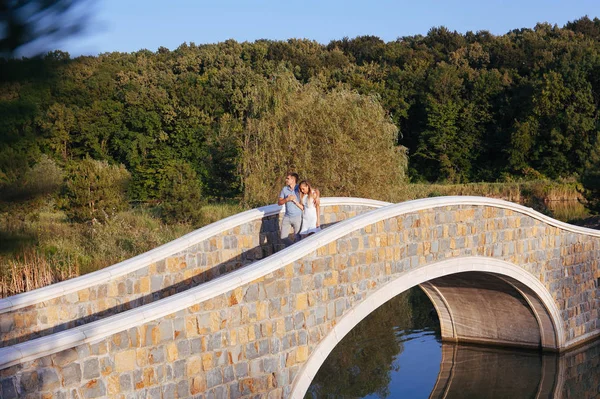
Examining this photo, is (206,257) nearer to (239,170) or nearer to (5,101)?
(5,101)

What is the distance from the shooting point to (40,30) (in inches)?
92.1

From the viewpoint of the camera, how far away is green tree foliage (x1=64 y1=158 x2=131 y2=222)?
1482 cm

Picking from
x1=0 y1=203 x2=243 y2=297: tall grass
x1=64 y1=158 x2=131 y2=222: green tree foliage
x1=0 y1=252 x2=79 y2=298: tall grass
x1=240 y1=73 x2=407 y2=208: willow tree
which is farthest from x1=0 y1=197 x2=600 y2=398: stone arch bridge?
x1=64 y1=158 x2=131 y2=222: green tree foliage

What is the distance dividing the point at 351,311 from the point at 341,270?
0.40m

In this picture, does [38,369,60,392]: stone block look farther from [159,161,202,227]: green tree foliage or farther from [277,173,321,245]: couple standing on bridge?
[159,161,202,227]: green tree foliage

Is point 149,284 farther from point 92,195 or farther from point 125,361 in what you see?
point 92,195

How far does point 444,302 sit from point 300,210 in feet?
12.7

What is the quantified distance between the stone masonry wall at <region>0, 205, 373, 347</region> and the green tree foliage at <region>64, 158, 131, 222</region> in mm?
7389

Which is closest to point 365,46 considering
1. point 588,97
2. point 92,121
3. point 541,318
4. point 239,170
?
point 588,97

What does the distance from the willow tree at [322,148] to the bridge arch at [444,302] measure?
5963mm

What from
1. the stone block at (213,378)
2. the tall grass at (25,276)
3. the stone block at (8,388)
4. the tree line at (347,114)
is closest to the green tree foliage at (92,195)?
the tree line at (347,114)

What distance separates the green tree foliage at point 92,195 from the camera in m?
14.8

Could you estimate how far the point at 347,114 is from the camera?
16891 millimetres

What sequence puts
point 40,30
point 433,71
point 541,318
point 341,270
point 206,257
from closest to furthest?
1. point 40,30
2. point 341,270
3. point 206,257
4. point 541,318
5. point 433,71
